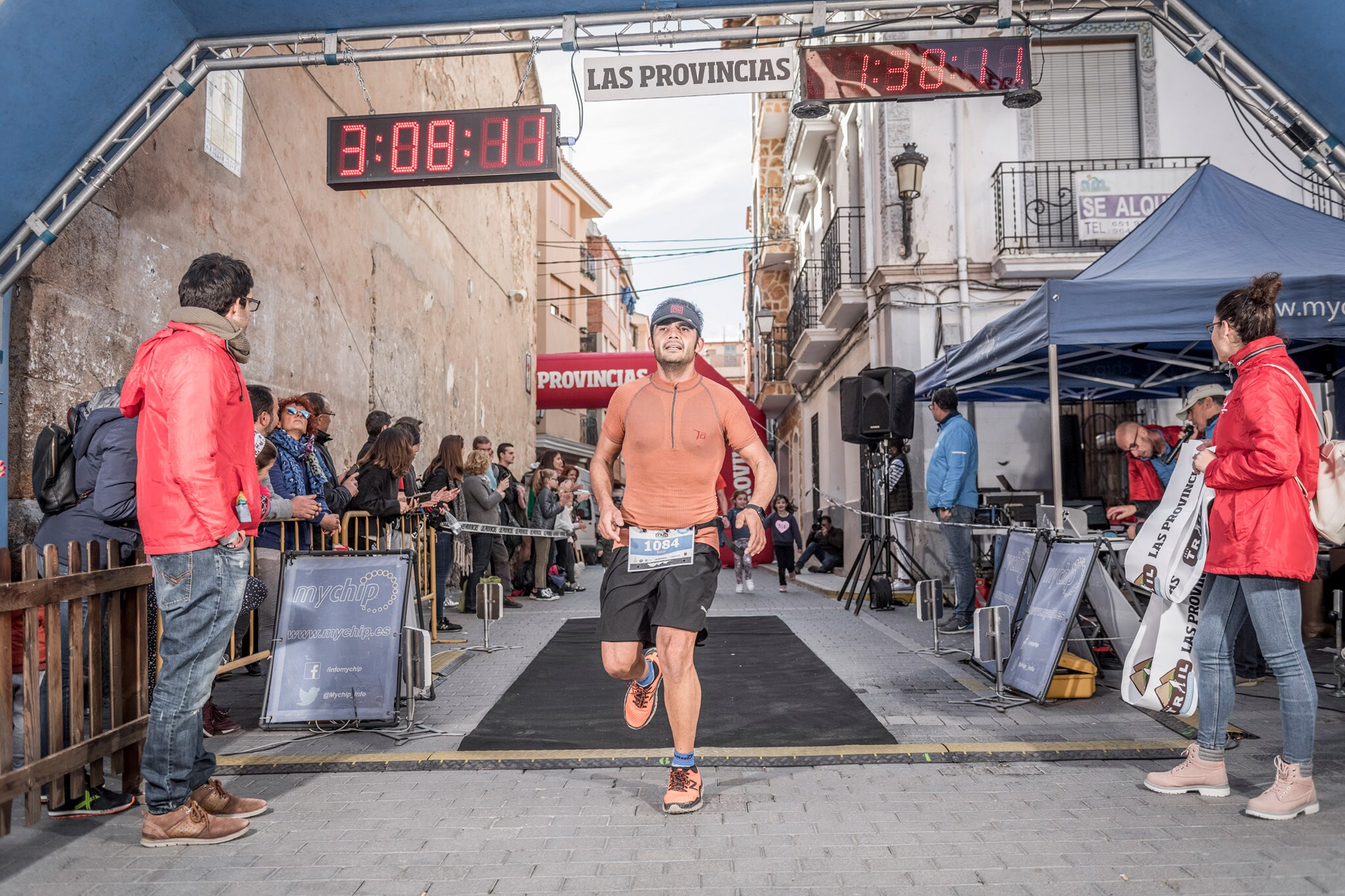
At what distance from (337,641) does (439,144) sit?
4102mm

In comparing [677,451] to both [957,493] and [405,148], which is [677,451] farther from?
[957,493]

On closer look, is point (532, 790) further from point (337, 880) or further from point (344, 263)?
point (344, 263)

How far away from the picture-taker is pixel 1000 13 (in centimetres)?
700

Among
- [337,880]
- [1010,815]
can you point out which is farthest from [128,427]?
[1010,815]

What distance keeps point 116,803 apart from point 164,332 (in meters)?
1.87

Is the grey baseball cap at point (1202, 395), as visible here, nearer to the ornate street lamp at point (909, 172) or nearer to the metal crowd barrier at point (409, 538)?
the metal crowd barrier at point (409, 538)

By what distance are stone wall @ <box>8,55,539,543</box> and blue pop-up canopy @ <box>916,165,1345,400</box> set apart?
6.40m

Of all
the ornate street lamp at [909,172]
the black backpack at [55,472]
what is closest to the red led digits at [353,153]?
the black backpack at [55,472]

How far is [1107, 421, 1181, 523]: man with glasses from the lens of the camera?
7.76m

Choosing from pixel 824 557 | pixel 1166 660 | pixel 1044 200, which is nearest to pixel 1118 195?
pixel 1044 200

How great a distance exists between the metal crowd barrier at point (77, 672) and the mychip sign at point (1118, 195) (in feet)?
40.9

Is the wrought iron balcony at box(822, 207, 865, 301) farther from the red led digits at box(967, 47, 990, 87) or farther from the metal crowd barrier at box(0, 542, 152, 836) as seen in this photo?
the metal crowd barrier at box(0, 542, 152, 836)

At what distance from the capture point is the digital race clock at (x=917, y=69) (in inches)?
293

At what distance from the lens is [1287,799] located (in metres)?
3.90
